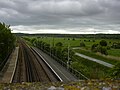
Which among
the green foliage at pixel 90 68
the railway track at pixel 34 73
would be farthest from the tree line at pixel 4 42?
the green foliage at pixel 90 68

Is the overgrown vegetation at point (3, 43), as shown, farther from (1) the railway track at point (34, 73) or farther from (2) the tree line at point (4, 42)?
(1) the railway track at point (34, 73)

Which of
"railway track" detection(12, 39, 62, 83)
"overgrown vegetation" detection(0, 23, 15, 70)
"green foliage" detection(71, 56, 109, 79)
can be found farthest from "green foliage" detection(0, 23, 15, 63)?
"green foliage" detection(71, 56, 109, 79)

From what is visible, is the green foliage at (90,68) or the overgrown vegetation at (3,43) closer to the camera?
the green foliage at (90,68)

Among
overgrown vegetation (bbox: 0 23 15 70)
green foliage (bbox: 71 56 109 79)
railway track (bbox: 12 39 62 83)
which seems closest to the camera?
railway track (bbox: 12 39 62 83)

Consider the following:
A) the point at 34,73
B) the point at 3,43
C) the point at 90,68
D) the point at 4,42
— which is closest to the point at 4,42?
the point at 4,42

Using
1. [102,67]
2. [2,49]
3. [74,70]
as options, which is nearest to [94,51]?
[102,67]

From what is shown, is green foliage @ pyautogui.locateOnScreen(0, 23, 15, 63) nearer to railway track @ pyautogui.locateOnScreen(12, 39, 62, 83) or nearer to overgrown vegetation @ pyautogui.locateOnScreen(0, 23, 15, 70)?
overgrown vegetation @ pyautogui.locateOnScreen(0, 23, 15, 70)

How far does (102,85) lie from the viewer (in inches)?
155

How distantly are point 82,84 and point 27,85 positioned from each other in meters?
0.81

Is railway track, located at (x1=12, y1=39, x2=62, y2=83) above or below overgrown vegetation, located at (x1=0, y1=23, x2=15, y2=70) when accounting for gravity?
below

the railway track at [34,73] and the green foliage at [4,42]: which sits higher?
the green foliage at [4,42]

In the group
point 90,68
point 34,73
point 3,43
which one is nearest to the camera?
point 34,73

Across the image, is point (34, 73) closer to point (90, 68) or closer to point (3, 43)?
point (3, 43)

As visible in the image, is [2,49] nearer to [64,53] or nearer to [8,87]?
[64,53]
